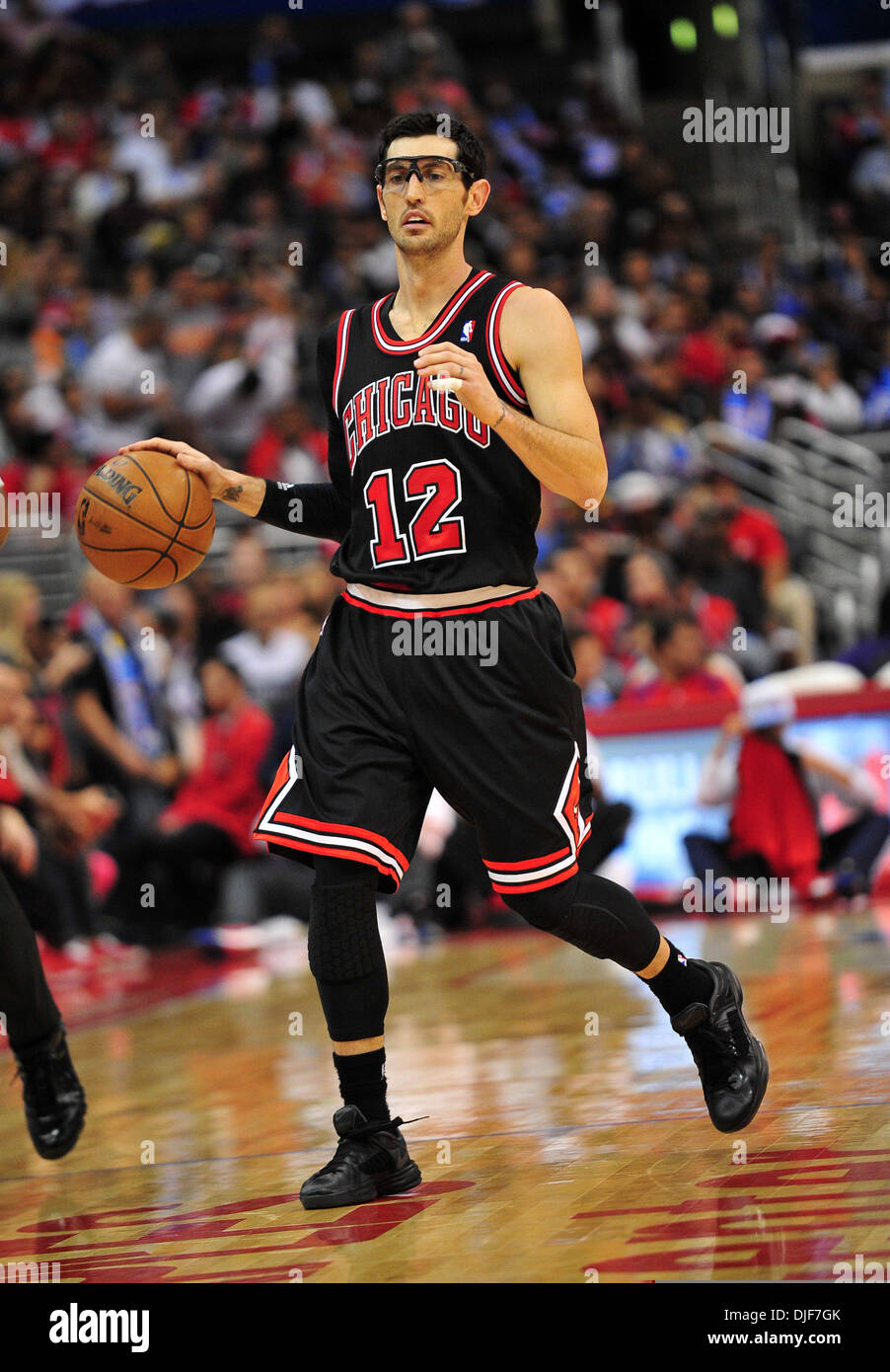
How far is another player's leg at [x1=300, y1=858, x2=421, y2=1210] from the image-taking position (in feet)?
11.6

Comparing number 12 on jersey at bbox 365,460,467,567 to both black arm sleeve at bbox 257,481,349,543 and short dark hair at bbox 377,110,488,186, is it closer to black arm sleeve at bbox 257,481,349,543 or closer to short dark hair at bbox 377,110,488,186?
black arm sleeve at bbox 257,481,349,543

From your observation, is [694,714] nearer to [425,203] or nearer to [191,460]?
[191,460]

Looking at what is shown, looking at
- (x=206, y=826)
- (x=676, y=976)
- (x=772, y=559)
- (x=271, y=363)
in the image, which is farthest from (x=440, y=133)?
(x=271, y=363)

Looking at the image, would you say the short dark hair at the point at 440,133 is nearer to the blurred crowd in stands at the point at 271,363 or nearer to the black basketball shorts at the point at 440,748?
the black basketball shorts at the point at 440,748

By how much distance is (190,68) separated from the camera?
58.8ft

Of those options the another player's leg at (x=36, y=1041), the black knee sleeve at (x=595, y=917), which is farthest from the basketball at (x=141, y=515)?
the black knee sleeve at (x=595, y=917)

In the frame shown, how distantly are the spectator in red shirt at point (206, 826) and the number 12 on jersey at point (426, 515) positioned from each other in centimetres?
530

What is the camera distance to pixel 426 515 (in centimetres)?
361

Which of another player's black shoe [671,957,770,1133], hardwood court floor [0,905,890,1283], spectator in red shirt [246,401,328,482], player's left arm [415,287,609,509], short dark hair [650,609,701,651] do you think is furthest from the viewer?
spectator in red shirt [246,401,328,482]

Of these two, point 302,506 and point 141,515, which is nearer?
point 141,515

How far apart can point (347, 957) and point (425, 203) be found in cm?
160

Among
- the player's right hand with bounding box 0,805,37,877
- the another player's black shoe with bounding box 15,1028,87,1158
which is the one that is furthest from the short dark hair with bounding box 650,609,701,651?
the another player's black shoe with bounding box 15,1028,87,1158

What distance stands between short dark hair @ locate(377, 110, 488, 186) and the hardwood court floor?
2167mm

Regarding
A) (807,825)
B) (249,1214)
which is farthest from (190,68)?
(249,1214)
